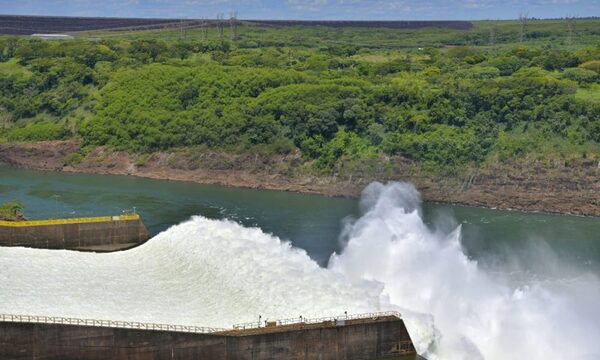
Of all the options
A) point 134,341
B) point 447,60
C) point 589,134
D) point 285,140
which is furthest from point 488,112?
point 134,341

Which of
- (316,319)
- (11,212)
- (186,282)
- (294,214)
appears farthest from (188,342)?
(294,214)

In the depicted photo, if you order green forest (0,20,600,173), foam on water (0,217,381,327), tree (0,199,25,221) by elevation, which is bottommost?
tree (0,199,25,221)

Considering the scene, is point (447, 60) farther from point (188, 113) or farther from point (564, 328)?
point (564, 328)

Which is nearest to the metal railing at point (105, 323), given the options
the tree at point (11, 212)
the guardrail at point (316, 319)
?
the guardrail at point (316, 319)

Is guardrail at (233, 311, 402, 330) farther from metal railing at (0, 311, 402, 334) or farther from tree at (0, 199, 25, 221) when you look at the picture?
tree at (0, 199, 25, 221)

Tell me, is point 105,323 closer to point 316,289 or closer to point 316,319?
point 316,319

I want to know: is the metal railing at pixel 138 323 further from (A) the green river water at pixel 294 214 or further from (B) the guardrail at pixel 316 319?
(A) the green river water at pixel 294 214

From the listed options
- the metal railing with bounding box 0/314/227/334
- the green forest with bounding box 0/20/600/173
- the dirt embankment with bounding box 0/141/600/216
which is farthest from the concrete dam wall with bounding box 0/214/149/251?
the green forest with bounding box 0/20/600/173
